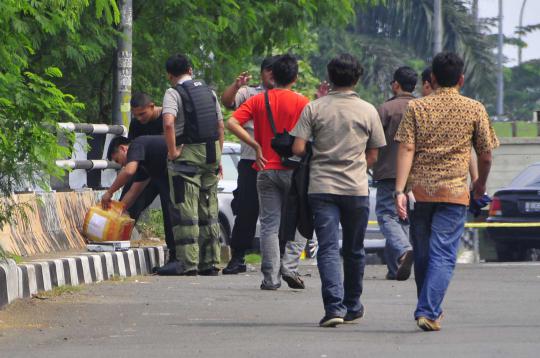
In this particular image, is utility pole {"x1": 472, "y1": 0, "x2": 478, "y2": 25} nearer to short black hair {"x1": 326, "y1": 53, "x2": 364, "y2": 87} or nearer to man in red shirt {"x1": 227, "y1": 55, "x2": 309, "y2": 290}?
man in red shirt {"x1": 227, "y1": 55, "x2": 309, "y2": 290}

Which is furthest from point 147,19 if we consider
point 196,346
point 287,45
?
point 196,346

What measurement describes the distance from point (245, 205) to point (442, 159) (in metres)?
4.80

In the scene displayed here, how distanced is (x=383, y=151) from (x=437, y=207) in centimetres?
477

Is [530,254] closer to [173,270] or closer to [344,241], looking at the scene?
[173,270]

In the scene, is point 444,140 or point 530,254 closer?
point 444,140

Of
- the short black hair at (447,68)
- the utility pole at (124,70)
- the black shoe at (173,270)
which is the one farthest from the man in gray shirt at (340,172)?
the utility pole at (124,70)

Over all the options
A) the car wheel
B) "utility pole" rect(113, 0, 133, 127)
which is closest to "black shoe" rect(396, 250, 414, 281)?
"utility pole" rect(113, 0, 133, 127)

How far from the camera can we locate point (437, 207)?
8984mm

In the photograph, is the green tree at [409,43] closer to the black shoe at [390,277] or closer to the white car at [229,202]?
the white car at [229,202]

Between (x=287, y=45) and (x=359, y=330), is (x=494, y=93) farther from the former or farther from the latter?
(x=359, y=330)

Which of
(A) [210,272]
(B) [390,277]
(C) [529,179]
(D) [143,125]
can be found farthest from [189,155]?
(C) [529,179]

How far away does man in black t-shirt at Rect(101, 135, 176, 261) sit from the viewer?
45.6ft

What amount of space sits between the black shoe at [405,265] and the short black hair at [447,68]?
3783 millimetres

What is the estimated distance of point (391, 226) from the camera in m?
13.7
